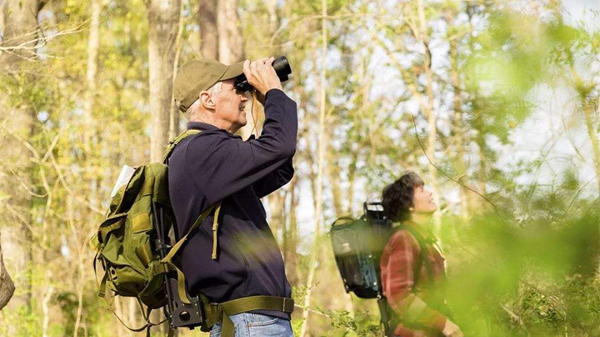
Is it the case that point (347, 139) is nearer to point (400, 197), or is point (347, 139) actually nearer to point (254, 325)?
point (400, 197)

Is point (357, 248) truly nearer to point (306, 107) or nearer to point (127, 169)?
point (127, 169)

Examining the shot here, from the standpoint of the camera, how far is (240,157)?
3205 millimetres

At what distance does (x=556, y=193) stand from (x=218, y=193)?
1.30 meters

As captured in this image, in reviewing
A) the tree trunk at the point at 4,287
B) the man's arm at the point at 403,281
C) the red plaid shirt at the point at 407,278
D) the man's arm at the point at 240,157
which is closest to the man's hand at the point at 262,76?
the man's arm at the point at 240,157

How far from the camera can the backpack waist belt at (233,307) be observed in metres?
3.18

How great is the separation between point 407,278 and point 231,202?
2.00 m

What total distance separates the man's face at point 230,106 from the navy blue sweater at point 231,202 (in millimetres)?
154

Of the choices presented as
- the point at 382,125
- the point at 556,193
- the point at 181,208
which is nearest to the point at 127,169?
the point at 181,208

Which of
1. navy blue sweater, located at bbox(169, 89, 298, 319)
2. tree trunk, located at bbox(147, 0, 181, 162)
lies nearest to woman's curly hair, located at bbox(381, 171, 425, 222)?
navy blue sweater, located at bbox(169, 89, 298, 319)

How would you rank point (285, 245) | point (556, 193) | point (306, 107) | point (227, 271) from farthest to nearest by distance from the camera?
point (306, 107)
point (285, 245)
point (227, 271)
point (556, 193)

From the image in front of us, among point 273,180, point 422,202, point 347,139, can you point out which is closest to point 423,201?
point 422,202

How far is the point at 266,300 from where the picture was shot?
10.5 feet

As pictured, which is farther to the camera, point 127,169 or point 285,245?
point 285,245

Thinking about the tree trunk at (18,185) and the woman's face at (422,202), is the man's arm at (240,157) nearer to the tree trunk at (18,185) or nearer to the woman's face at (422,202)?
the woman's face at (422,202)
